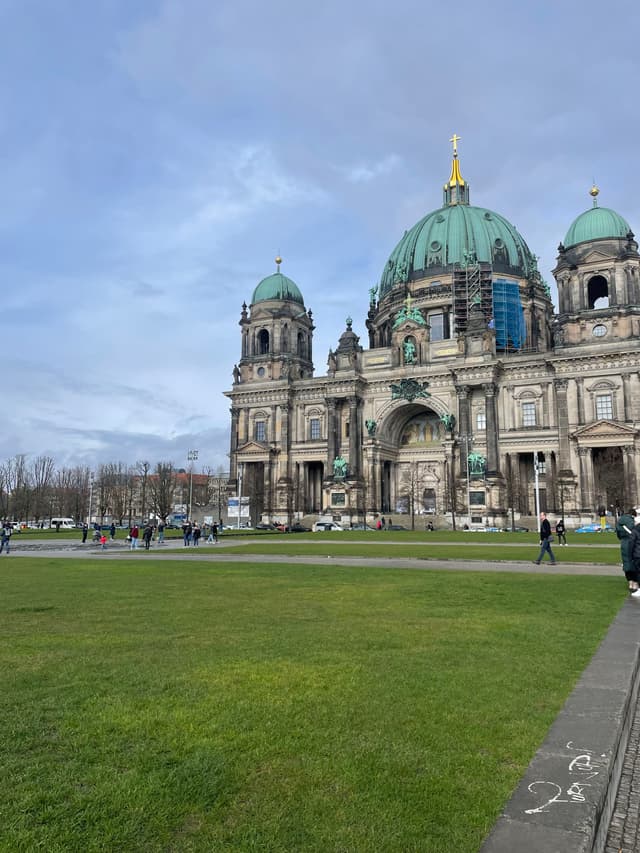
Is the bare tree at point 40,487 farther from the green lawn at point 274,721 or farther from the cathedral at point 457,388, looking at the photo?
the green lawn at point 274,721

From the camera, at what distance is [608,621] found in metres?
10.2

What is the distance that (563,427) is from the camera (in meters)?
60.3

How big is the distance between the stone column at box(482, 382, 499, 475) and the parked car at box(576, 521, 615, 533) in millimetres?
10419

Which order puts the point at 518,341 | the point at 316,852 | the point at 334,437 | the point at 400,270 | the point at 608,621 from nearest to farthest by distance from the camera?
the point at 316,852
the point at 608,621
the point at 334,437
the point at 518,341
the point at 400,270

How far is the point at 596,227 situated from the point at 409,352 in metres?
22.7

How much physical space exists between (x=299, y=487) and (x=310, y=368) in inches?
666

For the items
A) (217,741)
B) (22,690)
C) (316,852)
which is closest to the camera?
(316,852)

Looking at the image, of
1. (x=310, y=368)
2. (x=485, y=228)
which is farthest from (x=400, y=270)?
(x=310, y=368)

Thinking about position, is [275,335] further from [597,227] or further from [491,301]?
[597,227]

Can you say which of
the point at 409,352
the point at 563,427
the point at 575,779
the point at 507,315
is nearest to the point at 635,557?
the point at 575,779

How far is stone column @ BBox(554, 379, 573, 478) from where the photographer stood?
59.5 m

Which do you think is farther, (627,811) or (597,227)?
(597,227)

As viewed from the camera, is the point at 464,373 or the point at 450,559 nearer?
the point at 450,559

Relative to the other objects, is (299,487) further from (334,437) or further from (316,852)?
(316,852)
